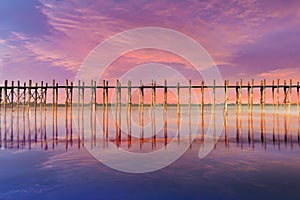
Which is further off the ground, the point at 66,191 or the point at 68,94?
the point at 68,94

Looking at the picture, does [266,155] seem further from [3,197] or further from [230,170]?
[3,197]

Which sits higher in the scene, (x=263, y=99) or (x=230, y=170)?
(x=263, y=99)

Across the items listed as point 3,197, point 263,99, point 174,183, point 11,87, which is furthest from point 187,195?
point 11,87

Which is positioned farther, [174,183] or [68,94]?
[68,94]

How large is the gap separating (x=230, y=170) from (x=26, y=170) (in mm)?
5386

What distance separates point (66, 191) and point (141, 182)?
5.32 ft

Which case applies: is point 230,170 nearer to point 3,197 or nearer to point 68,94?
point 3,197

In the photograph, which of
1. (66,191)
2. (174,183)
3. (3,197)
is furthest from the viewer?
(174,183)

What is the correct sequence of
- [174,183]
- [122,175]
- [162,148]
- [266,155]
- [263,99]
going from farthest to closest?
1. [263,99]
2. [162,148]
3. [266,155]
4. [122,175]
5. [174,183]

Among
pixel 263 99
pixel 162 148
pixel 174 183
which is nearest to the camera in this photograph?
pixel 174 183

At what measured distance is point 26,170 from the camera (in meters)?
6.68

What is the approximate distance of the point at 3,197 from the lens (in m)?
4.82

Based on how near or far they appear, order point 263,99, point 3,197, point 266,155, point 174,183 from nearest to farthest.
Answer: point 3,197
point 174,183
point 266,155
point 263,99

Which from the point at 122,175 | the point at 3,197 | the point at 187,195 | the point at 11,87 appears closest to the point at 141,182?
the point at 122,175
